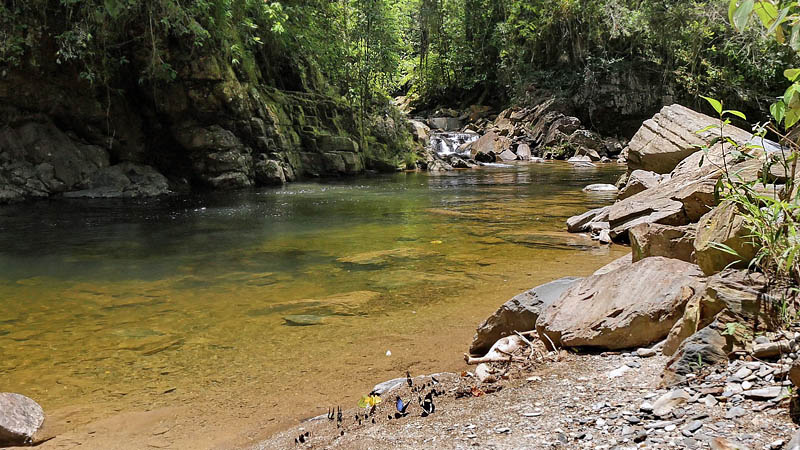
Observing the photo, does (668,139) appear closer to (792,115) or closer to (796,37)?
(792,115)

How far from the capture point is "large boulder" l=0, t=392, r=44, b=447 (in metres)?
2.84

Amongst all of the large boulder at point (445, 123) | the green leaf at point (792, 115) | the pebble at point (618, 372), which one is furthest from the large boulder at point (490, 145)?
the green leaf at point (792, 115)

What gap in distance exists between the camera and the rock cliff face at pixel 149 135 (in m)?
12.8

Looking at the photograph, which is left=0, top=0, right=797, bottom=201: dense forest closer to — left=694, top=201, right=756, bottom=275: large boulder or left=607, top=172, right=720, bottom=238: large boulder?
left=694, top=201, right=756, bottom=275: large boulder

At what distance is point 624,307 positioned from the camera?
3.13 meters

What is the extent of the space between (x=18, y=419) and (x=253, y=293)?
247 centimetres

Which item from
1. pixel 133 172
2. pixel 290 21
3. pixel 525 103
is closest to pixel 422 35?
pixel 525 103

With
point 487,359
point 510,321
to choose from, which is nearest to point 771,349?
point 487,359

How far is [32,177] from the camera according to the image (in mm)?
12641

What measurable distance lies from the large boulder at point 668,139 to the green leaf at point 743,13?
25.0 feet

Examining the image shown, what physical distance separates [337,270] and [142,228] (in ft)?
15.4

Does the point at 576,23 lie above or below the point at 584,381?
above

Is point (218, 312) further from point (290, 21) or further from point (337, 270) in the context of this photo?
point (290, 21)

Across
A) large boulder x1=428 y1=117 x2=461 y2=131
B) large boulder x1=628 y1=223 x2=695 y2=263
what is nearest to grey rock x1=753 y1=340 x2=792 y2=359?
large boulder x1=628 y1=223 x2=695 y2=263
